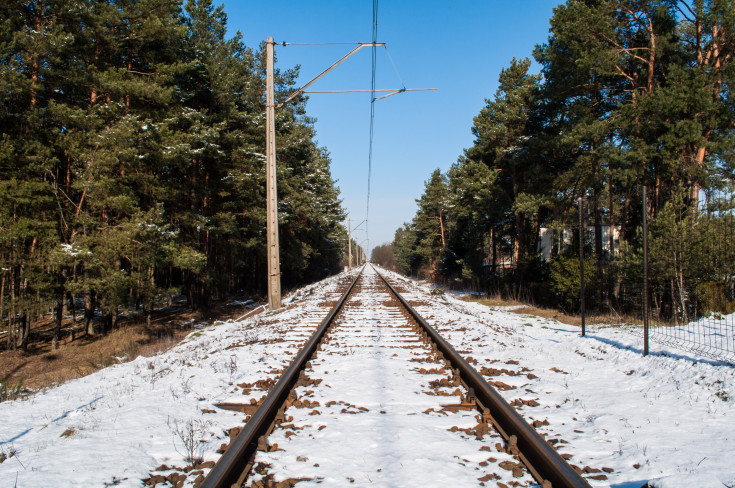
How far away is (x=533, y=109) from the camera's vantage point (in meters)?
23.0

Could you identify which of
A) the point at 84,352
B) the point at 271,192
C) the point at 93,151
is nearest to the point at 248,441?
the point at 271,192

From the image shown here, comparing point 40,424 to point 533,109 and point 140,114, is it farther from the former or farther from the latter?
point 533,109

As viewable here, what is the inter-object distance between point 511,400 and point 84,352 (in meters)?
16.5

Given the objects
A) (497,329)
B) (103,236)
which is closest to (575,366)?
(497,329)

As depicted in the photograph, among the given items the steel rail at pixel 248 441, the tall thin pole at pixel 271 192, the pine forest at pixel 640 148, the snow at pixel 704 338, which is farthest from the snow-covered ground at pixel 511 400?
the tall thin pole at pixel 271 192

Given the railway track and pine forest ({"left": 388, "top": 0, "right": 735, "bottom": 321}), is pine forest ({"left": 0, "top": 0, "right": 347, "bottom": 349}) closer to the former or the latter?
the railway track

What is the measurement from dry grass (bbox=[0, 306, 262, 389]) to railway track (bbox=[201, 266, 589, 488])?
24.0 feet

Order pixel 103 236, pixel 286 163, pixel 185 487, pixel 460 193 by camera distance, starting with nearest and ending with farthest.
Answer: pixel 185 487 < pixel 103 236 < pixel 286 163 < pixel 460 193

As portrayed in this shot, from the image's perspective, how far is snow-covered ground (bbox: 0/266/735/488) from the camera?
130 inches

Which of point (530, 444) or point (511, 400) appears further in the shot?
point (511, 400)

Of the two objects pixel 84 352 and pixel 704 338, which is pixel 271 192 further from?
pixel 704 338

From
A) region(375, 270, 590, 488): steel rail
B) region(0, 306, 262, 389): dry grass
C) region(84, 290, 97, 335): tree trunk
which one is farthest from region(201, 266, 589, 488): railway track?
region(84, 290, 97, 335): tree trunk

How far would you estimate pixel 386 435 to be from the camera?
3992mm

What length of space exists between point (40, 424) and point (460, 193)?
27.8 meters
